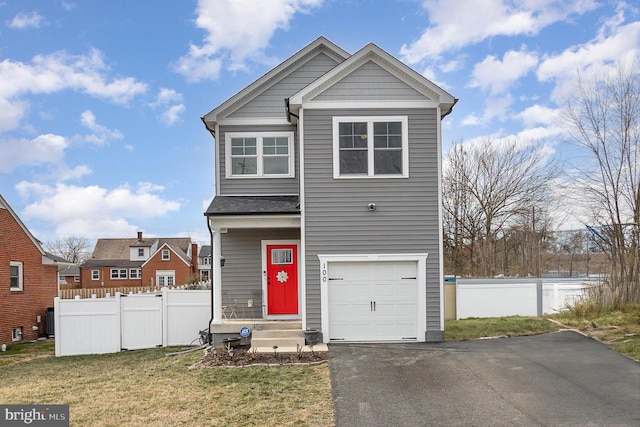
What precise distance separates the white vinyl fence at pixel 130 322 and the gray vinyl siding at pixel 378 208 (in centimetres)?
466

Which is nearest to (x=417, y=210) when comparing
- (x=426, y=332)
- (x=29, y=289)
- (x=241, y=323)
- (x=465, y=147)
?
(x=426, y=332)

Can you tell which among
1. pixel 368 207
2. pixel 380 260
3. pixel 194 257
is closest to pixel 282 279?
pixel 380 260

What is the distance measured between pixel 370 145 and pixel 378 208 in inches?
60.8

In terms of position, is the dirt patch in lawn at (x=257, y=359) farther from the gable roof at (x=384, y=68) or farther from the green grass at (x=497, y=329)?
the gable roof at (x=384, y=68)

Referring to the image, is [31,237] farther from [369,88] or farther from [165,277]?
[165,277]

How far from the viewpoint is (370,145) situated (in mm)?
12203

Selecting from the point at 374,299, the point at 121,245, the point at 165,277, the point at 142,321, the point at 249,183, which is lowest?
the point at 165,277

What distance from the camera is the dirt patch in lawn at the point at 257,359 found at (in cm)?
1014

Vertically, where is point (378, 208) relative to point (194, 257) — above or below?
above

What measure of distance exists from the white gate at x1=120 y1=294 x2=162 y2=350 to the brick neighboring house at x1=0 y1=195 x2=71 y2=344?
320 inches

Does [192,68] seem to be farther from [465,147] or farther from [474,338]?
[465,147]

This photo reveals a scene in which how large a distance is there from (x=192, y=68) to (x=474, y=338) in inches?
452

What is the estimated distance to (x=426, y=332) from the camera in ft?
39.8

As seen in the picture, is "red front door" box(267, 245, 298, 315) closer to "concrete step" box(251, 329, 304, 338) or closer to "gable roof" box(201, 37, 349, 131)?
"concrete step" box(251, 329, 304, 338)
